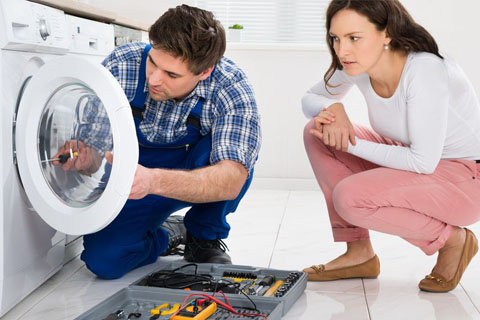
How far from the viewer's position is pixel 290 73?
3.70 meters

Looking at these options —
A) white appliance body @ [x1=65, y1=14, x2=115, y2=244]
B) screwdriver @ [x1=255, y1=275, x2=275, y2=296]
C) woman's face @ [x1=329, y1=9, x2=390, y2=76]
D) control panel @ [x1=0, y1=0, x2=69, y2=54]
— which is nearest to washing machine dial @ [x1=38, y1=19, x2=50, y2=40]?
control panel @ [x1=0, y1=0, x2=69, y2=54]

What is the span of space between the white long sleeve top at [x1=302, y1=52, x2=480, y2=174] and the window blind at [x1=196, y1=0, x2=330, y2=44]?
73.2 inches

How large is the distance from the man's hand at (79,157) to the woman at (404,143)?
2.43ft

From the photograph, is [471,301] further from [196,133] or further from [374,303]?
[196,133]

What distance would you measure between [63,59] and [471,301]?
1.34m

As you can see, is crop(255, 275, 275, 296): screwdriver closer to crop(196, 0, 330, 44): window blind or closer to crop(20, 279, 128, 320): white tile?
crop(20, 279, 128, 320): white tile

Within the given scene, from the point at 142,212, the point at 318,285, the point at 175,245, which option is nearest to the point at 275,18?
the point at 175,245

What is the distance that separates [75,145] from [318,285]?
87cm

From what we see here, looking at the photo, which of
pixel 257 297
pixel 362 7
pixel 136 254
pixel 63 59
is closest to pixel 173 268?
pixel 136 254

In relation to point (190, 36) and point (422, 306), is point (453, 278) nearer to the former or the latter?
point (422, 306)

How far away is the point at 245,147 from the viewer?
1899 mm

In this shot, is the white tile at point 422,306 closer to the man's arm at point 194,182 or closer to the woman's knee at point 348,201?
the woman's knee at point 348,201

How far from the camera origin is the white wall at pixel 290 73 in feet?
11.5

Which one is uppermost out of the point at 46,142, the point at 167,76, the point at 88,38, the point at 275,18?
the point at 275,18
